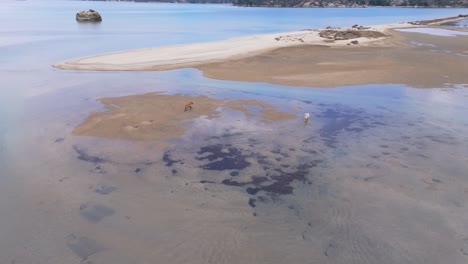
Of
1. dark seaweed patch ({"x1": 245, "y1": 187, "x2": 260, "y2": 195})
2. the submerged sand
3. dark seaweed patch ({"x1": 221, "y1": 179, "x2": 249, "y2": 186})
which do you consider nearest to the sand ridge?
the submerged sand

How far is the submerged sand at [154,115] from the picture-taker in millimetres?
13203

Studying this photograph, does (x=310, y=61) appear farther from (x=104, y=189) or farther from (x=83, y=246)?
(x=83, y=246)

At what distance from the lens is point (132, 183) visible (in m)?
9.66

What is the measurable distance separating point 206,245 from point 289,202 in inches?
96.4

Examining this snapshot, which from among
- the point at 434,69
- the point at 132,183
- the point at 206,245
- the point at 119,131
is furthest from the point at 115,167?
the point at 434,69

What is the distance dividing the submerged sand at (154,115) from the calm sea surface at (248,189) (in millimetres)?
635

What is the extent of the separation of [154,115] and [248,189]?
23.5 feet

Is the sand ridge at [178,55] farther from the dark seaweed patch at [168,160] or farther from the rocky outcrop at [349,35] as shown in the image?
the dark seaweed patch at [168,160]

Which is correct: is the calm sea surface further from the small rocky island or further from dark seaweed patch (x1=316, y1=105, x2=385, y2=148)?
the small rocky island

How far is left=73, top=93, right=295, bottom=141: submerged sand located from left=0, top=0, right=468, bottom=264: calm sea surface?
64 centimetres

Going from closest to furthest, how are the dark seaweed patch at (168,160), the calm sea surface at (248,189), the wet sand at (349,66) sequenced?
the calm sea surface at (248,189), the dark seaweed patch at (168,160), the wet sand at (349,66)

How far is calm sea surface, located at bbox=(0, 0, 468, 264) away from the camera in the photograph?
23.5 ft

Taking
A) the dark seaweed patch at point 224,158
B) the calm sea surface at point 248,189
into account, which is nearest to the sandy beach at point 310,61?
the calm sea surface at point 248,189

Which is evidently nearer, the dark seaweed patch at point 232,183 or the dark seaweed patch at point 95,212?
the dark seaweed patch at point 95,212
